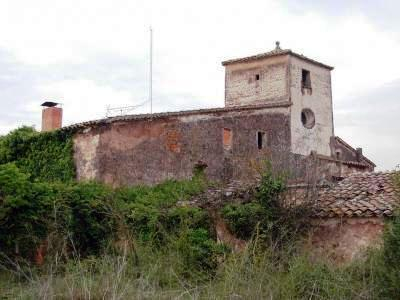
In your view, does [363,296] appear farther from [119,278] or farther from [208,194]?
[208,194]

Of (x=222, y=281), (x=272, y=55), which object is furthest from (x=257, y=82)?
(x=222, y=281)

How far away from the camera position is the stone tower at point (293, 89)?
27.1 m

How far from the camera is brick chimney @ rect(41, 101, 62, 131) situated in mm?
26953

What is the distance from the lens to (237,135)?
23547 millimetres

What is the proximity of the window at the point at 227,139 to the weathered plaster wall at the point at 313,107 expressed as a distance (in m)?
3.50

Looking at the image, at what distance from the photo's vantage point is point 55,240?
15617 mm

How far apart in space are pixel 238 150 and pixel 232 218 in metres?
7.95

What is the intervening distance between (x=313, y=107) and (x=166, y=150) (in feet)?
30.6

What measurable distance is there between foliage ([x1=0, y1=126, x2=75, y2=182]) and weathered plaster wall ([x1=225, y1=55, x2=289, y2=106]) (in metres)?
9.28

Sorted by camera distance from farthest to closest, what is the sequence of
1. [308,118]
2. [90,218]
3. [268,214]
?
[308,118]
[90,218]
[268,214]

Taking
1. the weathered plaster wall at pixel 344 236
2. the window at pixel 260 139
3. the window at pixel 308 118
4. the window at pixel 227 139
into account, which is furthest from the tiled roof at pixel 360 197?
the window at pixel 308 118

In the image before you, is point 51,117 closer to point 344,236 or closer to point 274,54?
point 274,54

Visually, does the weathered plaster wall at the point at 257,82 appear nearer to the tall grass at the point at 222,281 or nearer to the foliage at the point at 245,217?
the foliage at the point at 245,217

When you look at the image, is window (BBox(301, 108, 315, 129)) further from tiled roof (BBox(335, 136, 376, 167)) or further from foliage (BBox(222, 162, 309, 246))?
foliage (BBox(222, 162, 309, 246))
